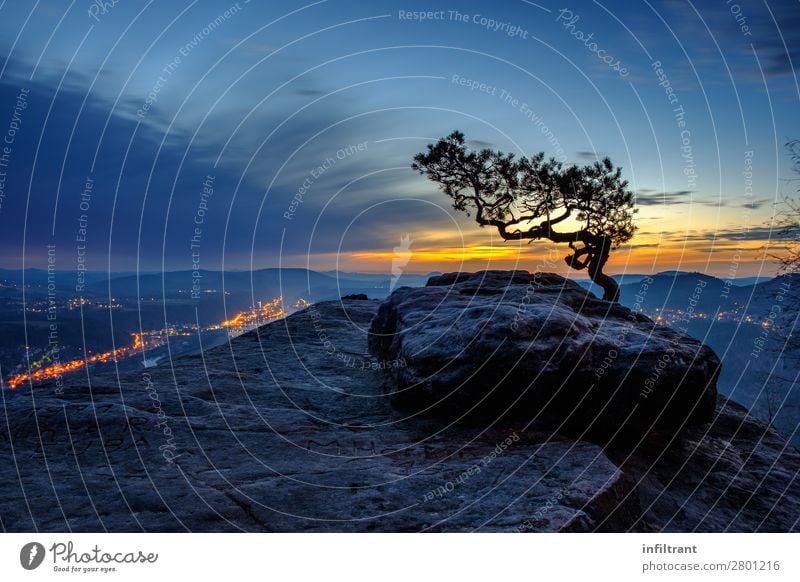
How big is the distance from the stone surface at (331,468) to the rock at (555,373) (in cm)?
52

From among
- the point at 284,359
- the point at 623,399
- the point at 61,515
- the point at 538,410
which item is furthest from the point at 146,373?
the point at 623,399

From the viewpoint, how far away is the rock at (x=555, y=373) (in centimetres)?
980

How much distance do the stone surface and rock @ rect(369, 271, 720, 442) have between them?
20.4 inches

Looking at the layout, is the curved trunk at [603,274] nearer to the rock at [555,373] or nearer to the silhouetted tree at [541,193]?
the silhouetted tree at [541,193]

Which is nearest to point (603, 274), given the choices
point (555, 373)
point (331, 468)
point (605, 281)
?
point (605, 281)

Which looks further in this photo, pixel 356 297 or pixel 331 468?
pixel 356 297

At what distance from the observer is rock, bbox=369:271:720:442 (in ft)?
32.1

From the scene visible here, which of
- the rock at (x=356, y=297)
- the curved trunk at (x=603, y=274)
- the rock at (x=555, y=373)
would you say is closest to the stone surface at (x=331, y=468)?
the rock at (x=555, y=373)

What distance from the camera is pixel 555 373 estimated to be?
973cm

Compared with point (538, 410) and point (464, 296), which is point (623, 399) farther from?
point (464, 296)

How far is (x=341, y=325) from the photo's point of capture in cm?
1948

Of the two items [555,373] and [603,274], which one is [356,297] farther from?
[555,373]

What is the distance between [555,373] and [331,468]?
16.0 ft

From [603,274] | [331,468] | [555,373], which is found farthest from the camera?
[603,274]
